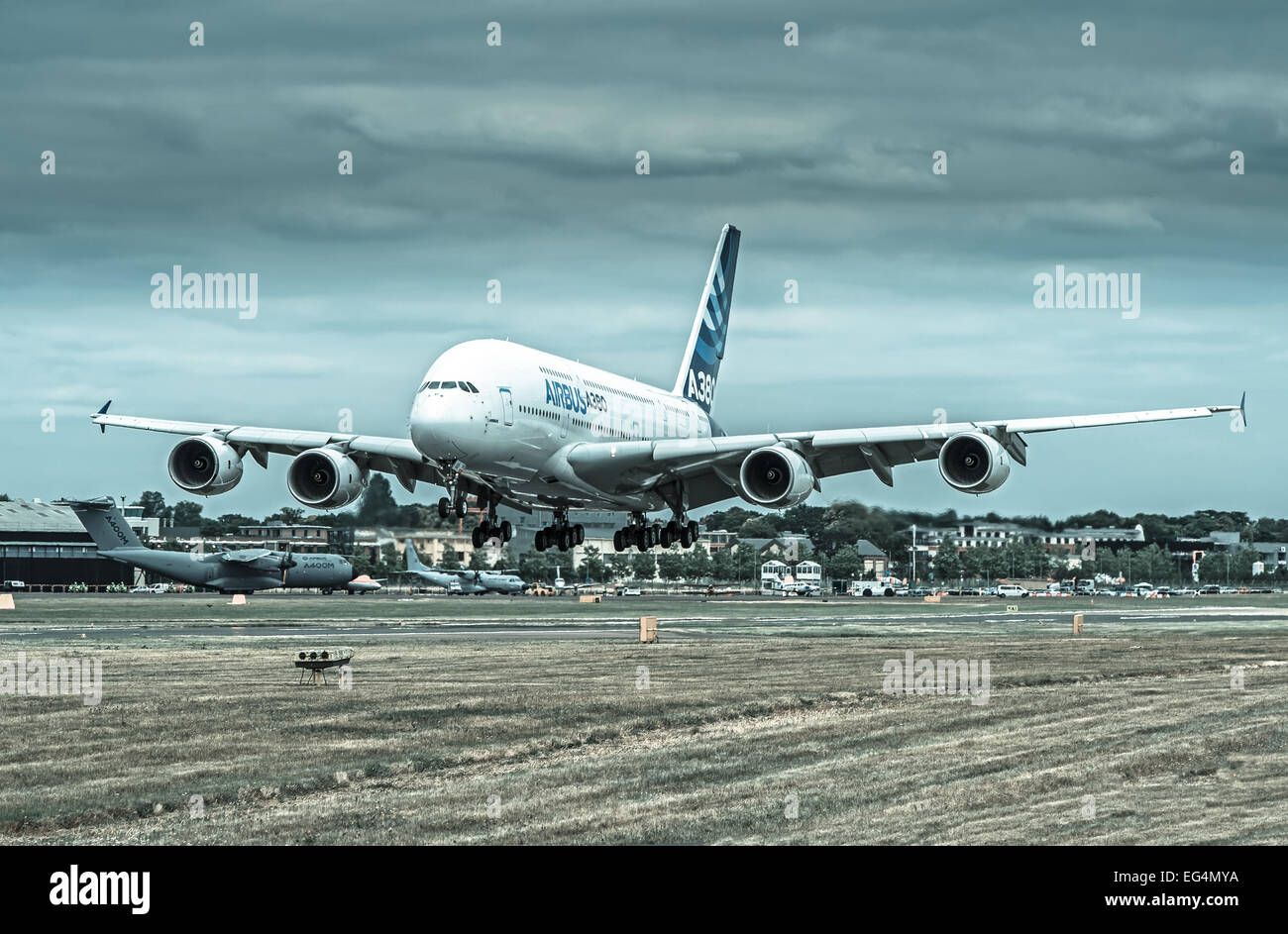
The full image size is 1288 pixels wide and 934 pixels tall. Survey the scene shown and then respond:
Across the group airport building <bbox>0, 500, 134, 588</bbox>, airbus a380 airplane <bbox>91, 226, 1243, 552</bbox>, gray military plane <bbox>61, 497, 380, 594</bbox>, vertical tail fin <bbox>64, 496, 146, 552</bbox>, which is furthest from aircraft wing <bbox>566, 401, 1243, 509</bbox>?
airport building <bbox>0, 500, 134, 588</bbox>

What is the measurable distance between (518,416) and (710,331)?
33.7 meters

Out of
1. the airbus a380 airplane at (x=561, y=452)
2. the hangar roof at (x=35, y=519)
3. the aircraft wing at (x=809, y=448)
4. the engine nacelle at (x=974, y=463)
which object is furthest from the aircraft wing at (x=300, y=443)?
the hangar roof at (x=35, y=519)

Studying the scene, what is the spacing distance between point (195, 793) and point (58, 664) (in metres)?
27.0

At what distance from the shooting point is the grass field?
22.4 metres

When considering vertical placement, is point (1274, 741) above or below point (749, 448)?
below

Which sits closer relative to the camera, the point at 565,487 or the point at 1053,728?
the point at 1053,728

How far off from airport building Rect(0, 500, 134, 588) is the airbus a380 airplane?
128m

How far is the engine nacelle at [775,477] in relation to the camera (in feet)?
179

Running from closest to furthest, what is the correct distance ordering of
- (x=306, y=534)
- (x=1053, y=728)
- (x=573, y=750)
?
1. (x=573, y=750)
2. (x=1053, y=728)
3. (x=306, y=534)

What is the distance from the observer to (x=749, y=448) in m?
55.6

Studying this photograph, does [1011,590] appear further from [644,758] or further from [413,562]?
[644,758]
